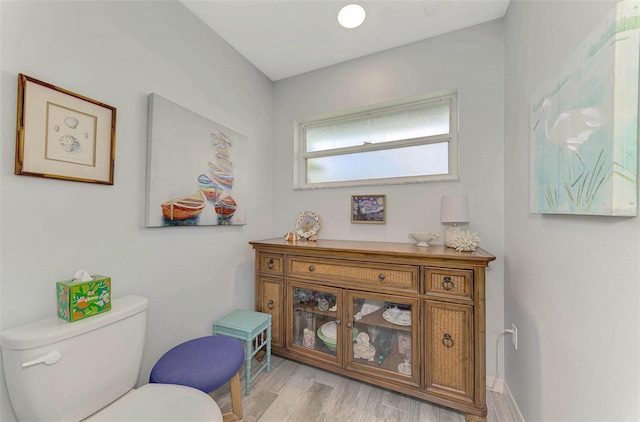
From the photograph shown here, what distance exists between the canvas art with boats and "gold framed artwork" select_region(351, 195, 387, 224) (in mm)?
973

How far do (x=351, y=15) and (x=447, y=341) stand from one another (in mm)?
2208

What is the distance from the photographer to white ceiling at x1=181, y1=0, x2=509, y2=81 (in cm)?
161

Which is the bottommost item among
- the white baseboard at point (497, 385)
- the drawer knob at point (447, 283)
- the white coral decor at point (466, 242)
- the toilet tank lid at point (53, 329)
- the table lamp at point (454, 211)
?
the white baseboard at point (497, 385)

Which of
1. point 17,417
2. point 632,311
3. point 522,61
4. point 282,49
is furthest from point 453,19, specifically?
point 17,417

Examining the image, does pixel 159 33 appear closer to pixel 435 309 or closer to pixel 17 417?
pixel 17 417

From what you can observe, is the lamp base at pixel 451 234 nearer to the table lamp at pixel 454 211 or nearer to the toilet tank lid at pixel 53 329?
the table lamp at pixel 454 211

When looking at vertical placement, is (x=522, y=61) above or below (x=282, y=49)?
below

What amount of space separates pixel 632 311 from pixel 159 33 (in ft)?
7.92

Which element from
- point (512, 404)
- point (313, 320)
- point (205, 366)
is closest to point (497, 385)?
point (512, 404)

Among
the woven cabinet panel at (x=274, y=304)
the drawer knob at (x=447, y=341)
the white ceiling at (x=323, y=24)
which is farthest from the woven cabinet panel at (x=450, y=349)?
the white ceiling at (x=323, y=24)

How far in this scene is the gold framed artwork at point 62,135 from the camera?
0.96 metres

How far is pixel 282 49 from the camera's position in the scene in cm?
206

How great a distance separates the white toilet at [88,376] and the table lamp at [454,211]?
1642mm

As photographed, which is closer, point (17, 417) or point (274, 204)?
point (17, 417)
